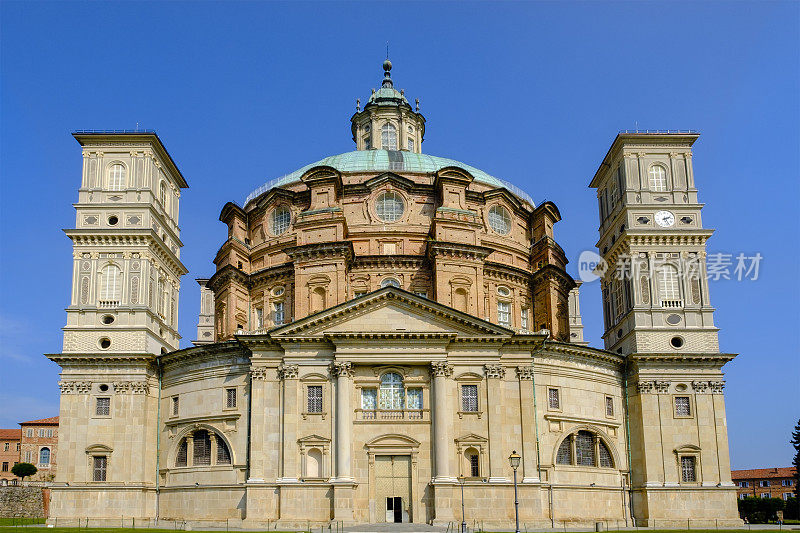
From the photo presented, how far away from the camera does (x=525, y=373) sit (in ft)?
177

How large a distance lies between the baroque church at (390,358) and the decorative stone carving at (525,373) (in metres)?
0.07

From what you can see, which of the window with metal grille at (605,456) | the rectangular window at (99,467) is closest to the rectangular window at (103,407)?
the rectangular window at (99,467)

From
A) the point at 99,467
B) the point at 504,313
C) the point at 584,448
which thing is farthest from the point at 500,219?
the point at 99,467

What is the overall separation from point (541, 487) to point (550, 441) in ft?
11.5

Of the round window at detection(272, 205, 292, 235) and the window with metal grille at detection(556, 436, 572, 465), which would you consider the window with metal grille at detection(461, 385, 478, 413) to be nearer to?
the window with metal grille at detection(556, 436, 572, 465)

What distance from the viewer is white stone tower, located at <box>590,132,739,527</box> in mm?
56375

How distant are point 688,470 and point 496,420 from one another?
14673mm

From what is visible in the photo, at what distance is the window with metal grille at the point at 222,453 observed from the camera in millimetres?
54188

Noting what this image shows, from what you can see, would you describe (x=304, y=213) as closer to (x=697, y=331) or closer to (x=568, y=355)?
(x=568, y=355)

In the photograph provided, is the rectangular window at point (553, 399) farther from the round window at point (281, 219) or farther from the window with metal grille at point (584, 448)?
the round window at point (281, 219)

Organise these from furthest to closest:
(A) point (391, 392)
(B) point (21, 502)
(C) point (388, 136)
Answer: (B) point (21, 502)
(C) point (388, 136)
(A) point (391, 392)

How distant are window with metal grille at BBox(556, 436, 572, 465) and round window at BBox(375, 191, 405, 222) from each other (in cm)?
2046

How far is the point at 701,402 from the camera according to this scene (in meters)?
58.0

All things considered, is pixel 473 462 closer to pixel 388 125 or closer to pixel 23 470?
pixel 388 125
